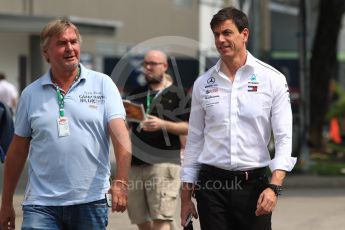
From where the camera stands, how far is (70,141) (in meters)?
5.33

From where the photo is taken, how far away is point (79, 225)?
5.37 m

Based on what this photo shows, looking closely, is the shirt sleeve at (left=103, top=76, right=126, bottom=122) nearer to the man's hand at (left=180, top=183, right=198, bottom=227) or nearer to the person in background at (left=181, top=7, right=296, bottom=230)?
the person in background at (left=181, top=7, right=296, bottom=230)

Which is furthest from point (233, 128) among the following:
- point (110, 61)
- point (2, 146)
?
point (110, 61)

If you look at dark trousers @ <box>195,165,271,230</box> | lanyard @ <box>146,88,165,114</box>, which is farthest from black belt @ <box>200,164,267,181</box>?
lanyard @ <box>146,88,165,114</box>

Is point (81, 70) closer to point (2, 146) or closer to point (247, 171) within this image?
point (247, 171)

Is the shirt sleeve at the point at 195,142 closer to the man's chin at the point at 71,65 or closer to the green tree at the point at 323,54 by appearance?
the man's chin at the point at 71,65

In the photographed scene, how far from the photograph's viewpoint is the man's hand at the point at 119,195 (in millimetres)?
5289

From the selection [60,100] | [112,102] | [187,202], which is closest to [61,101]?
[60,100]

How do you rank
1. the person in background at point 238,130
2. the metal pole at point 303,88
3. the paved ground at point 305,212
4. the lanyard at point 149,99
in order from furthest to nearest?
1. the metal pole at point 303,88
2. the paved ground at point 305,212
3. the lanyard at point 149,99
4. the person in background at point 238,130

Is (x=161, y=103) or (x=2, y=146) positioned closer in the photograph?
(x=2, y=146)

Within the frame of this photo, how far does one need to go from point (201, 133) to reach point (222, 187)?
0.41 metres

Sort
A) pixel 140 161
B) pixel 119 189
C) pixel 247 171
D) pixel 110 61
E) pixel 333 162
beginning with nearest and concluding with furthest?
pixel 119 189 < pixel 247 171 < pixel 140 161 < pixel 333 162 < pixel 110 61

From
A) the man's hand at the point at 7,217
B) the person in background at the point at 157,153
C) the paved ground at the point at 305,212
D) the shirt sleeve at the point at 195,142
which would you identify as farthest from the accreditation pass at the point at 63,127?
the paved ground at the point at 305,212

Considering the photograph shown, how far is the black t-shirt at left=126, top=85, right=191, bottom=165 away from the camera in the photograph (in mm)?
8508
